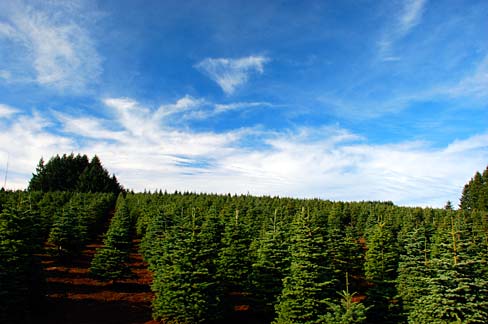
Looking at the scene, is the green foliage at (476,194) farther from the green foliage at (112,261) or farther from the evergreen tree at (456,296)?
the green foliage at (112,261)

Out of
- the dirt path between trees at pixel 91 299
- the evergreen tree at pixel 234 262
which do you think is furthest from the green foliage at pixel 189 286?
the evergreen tree at pixel 234 262

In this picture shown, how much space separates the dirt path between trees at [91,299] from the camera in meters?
17.8

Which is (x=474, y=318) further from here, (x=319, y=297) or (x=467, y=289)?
(x=319, y=297)

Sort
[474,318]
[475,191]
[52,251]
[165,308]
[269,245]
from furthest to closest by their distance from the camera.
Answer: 1. [475,191]
2. [52,251]
3. [269,245]
4. [165,308]
5. [474,318]

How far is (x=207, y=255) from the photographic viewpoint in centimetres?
1783

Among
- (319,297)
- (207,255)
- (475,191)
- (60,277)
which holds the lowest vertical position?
(60,277)

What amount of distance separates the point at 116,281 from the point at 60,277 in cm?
452

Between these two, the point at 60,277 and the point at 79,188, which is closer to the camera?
the point at 60,277

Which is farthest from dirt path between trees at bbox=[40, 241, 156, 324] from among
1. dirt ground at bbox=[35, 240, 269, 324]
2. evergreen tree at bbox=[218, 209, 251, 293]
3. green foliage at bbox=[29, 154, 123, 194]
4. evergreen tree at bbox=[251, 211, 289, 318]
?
green foliage at bbox=[29, 154, 123, 194]

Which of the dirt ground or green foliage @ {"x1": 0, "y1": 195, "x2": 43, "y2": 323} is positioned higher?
green foliage @ {"x1": 0, "y1": 195, "x2": 43, "y2": 323}

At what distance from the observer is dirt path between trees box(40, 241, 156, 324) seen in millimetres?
17750

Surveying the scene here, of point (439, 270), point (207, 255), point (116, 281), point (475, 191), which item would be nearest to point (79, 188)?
point (116, 281)

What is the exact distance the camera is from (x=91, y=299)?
805 inches

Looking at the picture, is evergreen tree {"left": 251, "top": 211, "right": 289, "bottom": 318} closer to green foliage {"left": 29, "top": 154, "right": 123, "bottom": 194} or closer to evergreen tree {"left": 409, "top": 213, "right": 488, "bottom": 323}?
evergreen tree {"left": 409, "top": 213, "right": 488, "bottom": 323}
